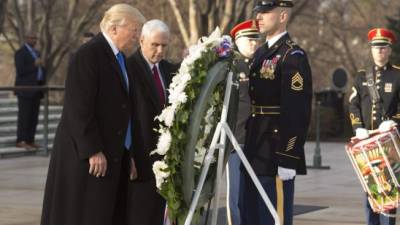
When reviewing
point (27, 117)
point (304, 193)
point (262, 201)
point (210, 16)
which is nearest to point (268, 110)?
point (262, 201)

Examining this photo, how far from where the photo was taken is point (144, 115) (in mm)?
7156

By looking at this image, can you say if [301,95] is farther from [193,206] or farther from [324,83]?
[324,83]

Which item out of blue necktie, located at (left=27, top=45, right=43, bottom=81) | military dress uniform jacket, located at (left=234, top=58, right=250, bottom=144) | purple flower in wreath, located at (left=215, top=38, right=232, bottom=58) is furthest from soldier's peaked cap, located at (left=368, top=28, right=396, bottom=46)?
blue necktie, located at (left=27, top=45, right=43, bottom=81)

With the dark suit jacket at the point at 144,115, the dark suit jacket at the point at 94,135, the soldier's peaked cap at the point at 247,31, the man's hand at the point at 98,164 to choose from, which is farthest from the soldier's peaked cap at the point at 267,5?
→ the soldier's peaked cap at the point at 247,31

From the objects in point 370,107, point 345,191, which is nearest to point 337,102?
point 345,191

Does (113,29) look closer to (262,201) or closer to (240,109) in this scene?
(262,201)

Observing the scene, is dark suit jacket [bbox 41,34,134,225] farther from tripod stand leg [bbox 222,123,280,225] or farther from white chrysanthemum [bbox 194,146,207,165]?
tripod stand leg [bbox 222,123,280,225]

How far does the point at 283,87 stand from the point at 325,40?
40.1 meters

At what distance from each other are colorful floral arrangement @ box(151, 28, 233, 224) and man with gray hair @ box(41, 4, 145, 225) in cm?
41

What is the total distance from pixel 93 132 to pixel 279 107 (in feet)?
4.16

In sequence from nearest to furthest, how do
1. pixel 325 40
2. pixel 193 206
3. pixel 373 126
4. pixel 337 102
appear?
pixel 193 206, pixel 373 126, pixel 337 102, pixel 325 40

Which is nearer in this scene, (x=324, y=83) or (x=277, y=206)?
(x=277, y=206)

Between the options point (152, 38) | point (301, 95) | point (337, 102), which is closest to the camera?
point (301, 95)

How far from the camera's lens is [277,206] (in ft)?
23.2
